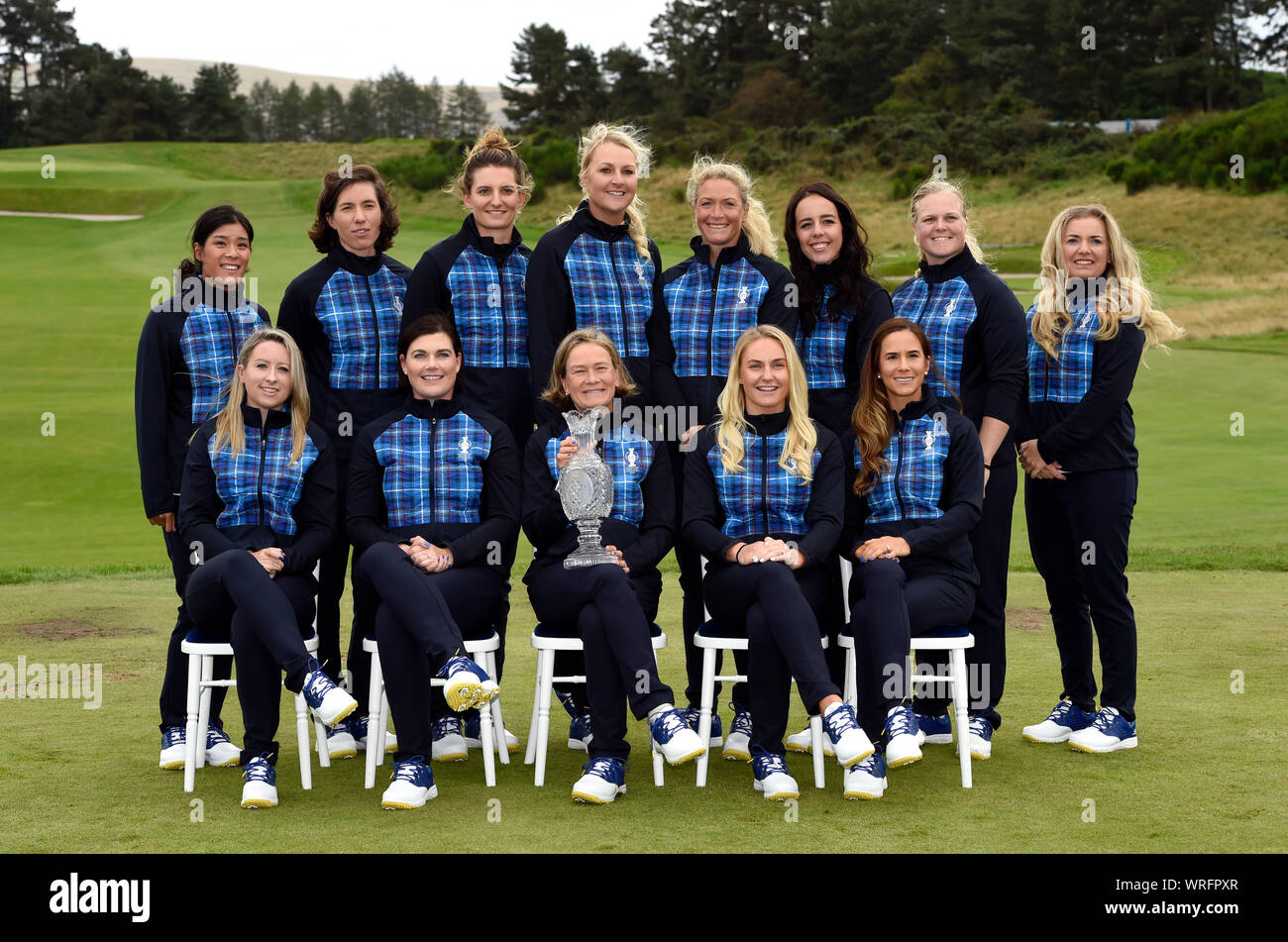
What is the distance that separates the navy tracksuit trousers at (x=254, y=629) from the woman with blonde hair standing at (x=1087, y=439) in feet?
8.59

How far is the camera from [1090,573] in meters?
4.66

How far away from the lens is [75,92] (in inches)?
2303

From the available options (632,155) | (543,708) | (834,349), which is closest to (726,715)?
(543,708)

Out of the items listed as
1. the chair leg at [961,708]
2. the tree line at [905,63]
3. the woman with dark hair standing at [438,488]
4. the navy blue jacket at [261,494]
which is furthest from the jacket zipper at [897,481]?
the tree line at [905,63]

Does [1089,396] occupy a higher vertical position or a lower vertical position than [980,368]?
lower

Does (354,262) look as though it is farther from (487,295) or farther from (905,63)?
(905,63)

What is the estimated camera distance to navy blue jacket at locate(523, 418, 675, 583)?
4.36m

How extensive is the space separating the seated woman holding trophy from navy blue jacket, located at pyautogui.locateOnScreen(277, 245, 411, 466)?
70cm

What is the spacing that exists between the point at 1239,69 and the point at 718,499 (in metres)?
52.1

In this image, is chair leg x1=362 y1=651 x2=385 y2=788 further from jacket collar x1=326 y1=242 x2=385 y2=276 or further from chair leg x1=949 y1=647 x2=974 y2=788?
chair leg x1=949 y1=647 x2=974 y2=788

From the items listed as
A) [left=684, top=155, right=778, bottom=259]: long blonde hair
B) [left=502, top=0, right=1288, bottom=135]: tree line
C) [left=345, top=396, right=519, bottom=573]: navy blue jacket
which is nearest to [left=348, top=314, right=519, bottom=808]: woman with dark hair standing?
[left=345, top=396, right=519, bottom=573]: navy blue jacket

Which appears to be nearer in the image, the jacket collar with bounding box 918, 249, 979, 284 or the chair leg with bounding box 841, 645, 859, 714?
the chair leg with bounding box 841, 645, 859, 714

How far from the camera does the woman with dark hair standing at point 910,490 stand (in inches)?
164

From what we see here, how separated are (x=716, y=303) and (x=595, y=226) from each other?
52 centimetres
